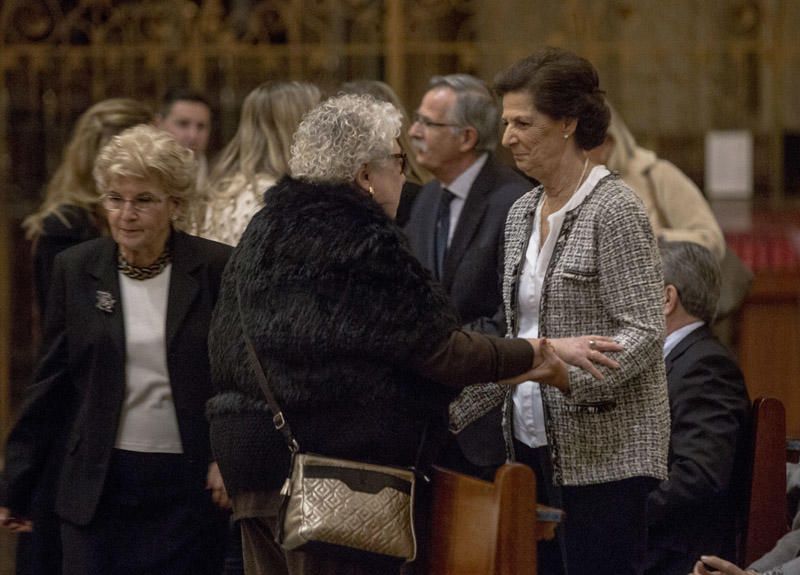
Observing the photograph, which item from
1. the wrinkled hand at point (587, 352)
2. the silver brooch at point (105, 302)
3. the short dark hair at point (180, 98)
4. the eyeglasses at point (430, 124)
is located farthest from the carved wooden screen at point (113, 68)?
the wrinkled hand at point (587, 352)

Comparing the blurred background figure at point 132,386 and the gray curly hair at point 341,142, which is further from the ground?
→ the gray curly hair at point 341,142

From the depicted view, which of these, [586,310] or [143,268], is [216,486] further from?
[586,310]

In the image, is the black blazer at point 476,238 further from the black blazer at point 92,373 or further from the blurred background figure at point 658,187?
the blurred background figure at point 658,187

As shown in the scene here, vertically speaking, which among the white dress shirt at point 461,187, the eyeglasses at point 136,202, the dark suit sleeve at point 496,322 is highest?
the eyeglasses at point 136,202

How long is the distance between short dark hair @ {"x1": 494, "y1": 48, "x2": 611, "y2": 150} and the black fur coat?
0.55 meters

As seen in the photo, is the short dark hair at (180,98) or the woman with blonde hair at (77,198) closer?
the woman with blonde hair at (77,198)

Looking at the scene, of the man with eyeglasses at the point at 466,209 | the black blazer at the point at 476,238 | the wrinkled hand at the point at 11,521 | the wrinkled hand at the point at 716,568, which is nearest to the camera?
the wrinkled hand at the point at 716,568

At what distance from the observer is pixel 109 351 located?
3.84 metres

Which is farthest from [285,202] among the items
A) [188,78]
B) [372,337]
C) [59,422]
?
[188,78]

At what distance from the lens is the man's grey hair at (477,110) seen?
4965 mm

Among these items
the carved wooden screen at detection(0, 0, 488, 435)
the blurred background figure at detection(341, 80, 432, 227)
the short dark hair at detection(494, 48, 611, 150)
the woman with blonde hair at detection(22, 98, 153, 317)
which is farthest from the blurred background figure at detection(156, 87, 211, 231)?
the short dark hair at detection(494, 48, 611, 150)

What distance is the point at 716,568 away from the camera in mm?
3738

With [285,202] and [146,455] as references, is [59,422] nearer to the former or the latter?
[146,455]

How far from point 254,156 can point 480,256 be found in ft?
2.61
